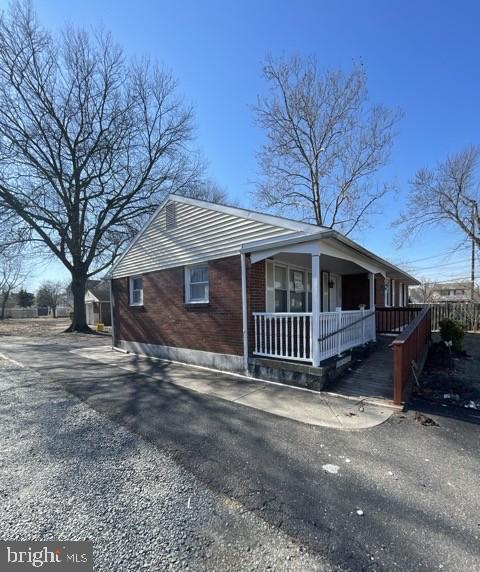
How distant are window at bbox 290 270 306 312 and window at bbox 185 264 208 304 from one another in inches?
104

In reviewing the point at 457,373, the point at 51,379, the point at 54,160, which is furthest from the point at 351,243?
the point at 54,160

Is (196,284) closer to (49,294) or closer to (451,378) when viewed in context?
(451,378)

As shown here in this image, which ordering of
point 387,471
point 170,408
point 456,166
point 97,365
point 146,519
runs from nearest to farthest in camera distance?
point 146,519 < point 387,471 < point 170,408 < point 97,365 < point 456,166

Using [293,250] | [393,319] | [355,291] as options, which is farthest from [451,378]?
[393,319]

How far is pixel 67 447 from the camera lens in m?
3.92

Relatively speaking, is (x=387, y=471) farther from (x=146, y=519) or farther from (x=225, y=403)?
(x=225, y=403)

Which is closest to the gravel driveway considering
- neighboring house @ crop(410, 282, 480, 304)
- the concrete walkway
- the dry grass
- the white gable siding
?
the concrete walkway

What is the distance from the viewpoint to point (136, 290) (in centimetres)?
1148

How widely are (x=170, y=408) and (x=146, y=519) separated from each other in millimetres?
2794

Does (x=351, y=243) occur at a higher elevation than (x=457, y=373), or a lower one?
higher

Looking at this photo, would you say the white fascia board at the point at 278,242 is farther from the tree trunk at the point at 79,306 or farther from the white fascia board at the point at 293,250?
the tree trunk at the point at 79,306

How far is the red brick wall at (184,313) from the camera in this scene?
304 inches

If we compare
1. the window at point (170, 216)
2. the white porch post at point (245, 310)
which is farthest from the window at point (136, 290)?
the white porch post at point (245, 310)

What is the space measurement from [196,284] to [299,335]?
3546 mm
